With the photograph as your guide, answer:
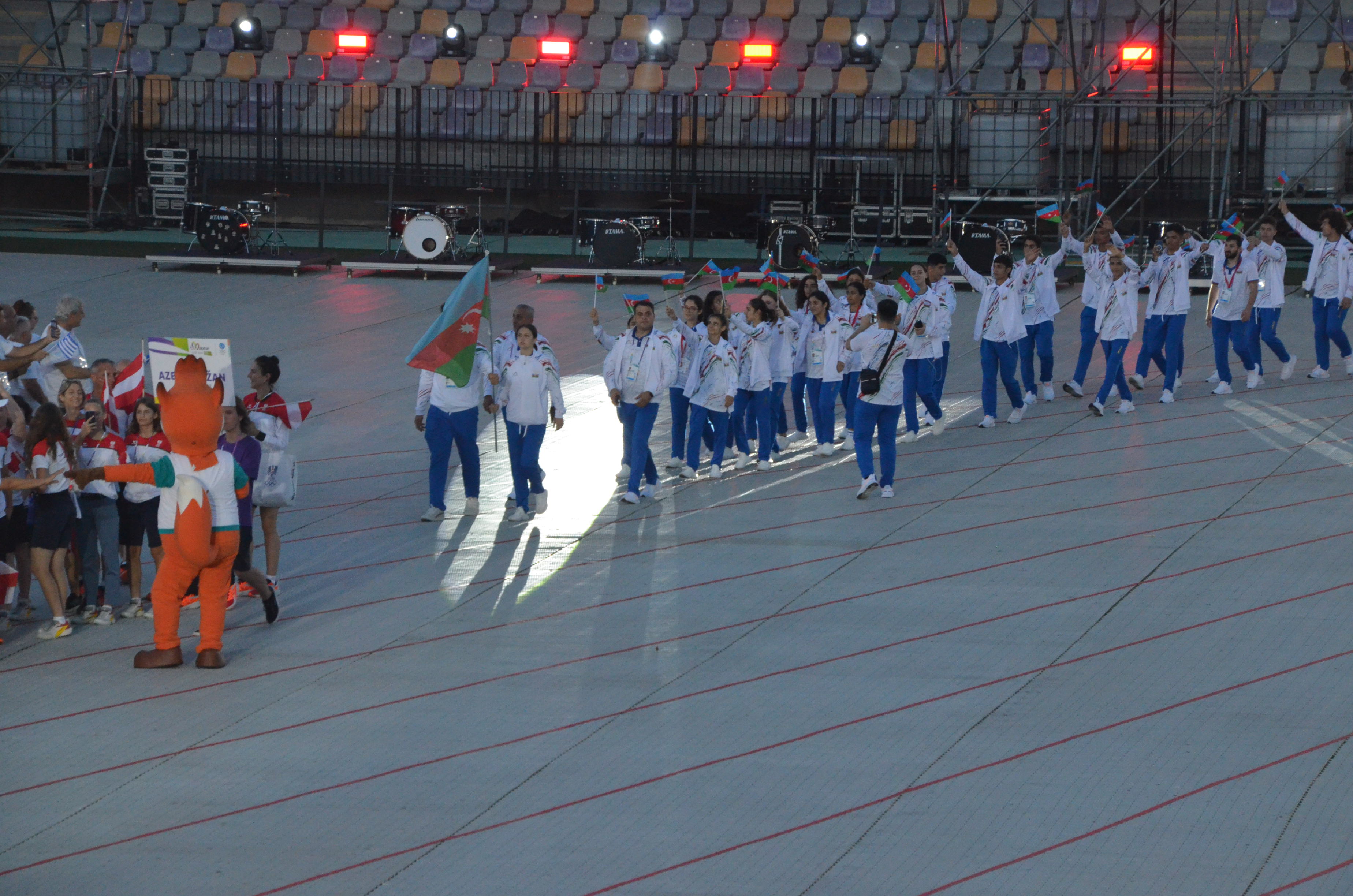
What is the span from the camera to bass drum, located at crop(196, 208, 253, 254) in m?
25.1

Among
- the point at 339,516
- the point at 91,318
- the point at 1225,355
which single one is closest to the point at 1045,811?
the point at 339,516

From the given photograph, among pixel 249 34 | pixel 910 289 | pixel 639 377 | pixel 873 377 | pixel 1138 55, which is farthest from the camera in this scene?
pixel 249 34

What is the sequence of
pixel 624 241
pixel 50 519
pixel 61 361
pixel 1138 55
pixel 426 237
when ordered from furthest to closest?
pixel 1138 55 → pixel 426 237 → pixel 624 241 → pixel 61 361 → pixel 50 519

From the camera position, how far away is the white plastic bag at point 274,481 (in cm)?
1014

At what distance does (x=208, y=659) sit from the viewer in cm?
905

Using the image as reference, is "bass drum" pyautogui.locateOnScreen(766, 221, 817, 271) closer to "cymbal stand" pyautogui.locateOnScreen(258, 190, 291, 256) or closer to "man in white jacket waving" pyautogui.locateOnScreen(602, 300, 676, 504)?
"cymbal stand" pyautogui.locateOnScreen(258, 190, 291, 256)

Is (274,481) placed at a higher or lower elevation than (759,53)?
lower

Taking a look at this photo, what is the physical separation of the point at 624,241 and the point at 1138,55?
10471mm

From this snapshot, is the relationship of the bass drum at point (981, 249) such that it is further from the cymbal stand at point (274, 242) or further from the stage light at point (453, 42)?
the stage light at point (453, 42)

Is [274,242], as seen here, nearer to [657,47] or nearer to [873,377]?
[657,47]

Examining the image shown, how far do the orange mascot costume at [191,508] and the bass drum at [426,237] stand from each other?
622 inches

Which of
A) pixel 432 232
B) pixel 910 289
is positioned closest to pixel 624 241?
pixel 432 232

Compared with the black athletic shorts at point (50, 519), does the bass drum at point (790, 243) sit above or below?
above

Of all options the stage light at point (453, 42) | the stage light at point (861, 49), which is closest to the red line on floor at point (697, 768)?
the stage light at point (861, 49)
